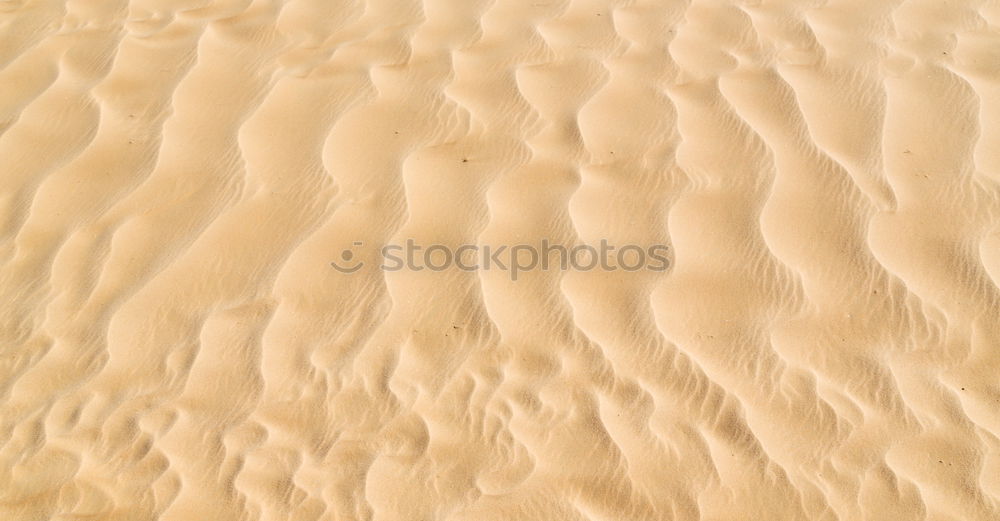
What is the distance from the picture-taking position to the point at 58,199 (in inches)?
116

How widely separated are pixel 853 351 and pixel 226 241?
176cm

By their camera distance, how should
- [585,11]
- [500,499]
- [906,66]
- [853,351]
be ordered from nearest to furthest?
[500,499], [853,351], [906,66], [585,11]

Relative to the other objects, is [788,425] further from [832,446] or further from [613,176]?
[613,176]

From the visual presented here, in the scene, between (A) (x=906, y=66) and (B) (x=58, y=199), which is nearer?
(B) (x=58, y=199)

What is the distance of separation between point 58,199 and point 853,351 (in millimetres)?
2357

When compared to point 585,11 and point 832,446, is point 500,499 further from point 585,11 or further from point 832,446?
point 585,11

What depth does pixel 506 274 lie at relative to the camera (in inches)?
105

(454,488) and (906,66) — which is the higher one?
(906,66)

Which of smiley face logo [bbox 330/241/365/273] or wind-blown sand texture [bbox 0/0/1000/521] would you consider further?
smiley face logo [bbox 330/241/365/273]

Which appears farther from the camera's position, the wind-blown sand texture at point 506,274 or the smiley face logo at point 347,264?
the smiley face logo at point 347,264

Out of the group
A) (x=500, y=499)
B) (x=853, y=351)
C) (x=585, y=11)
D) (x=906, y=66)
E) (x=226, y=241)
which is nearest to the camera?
(x=500, y=499)

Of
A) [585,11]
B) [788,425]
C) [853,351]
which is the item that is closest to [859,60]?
[585,11]

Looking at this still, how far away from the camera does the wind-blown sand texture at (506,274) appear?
229 cm

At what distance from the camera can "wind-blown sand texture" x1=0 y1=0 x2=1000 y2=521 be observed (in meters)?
2.29
